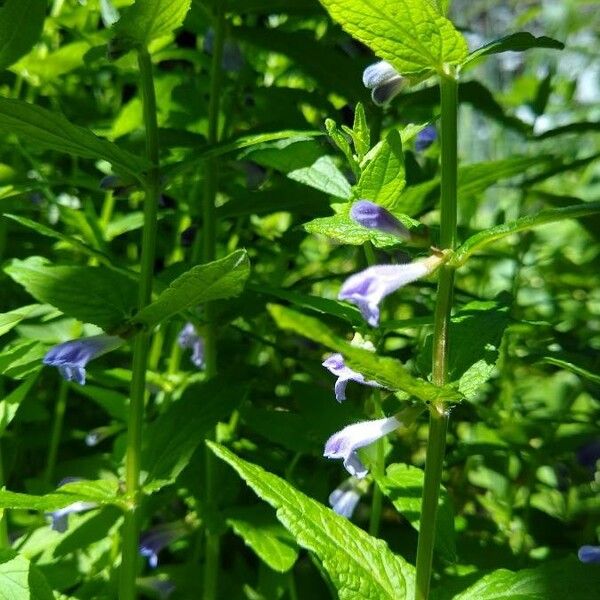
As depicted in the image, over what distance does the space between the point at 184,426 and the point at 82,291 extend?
0.77 feet

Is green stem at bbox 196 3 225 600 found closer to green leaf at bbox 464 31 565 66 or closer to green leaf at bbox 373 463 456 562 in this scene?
green leaf at bbox 373 463 456 562

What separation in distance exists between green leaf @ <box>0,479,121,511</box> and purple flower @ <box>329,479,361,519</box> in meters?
0.31

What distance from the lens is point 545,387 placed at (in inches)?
95.7

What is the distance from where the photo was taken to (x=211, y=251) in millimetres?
1408

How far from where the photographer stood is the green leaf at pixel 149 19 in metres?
1.02

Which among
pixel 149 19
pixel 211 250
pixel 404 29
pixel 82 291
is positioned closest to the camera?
pixel 404 29

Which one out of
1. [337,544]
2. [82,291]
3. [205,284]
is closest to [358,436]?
[337,544]

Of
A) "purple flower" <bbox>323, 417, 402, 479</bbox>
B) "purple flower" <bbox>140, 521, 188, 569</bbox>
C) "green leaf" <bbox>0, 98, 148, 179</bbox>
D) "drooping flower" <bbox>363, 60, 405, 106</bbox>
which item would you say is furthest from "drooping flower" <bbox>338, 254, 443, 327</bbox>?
"purple flower" <bbox>140, 521, 188, 569</bbox>

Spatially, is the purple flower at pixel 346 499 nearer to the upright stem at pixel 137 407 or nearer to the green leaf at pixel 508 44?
the upright stem at pixel 137 407

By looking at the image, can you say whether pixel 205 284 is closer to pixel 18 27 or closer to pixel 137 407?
pixel 137 407

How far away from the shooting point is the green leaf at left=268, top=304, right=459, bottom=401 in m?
0.64

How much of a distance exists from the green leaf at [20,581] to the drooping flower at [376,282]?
0.55 meters

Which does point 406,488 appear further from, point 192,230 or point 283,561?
point 192,230

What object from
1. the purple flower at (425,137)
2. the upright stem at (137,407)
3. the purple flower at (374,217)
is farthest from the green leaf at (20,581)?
the purple flower at (425,137)
